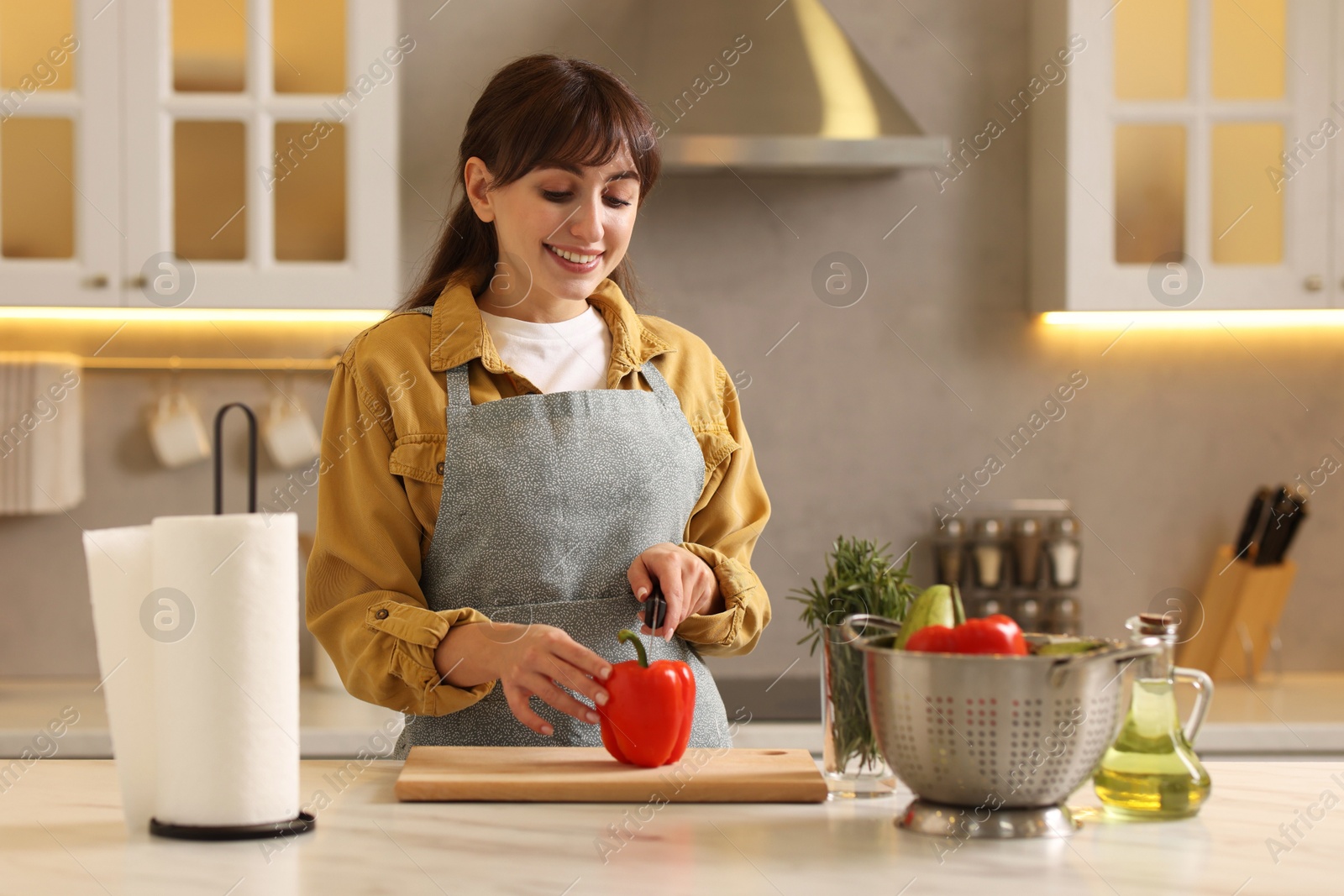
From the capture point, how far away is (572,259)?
1322 mm

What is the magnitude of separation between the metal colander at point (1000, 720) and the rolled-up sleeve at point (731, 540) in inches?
17.1

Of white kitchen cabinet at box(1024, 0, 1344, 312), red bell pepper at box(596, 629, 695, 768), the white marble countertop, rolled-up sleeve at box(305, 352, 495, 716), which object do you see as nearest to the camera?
the white marble countertop

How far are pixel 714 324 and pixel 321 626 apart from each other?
145cm

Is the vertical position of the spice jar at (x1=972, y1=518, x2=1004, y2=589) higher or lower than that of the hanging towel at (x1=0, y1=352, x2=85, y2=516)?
lower

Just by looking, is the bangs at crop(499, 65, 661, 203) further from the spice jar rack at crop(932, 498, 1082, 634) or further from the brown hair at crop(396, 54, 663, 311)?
the spice jar rack at crop(932, 498, 1082, 634)

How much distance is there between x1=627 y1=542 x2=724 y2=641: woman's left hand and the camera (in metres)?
1.20

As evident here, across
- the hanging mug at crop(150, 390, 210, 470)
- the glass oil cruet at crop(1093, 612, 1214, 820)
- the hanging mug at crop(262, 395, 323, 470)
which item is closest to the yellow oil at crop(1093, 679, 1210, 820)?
the glass oil cruet at crop(1093, 612, 1214, 820)

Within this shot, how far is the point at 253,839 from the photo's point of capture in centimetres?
83

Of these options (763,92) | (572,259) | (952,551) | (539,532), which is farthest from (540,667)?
(952,551)

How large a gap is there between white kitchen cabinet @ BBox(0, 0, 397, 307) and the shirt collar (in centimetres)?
88

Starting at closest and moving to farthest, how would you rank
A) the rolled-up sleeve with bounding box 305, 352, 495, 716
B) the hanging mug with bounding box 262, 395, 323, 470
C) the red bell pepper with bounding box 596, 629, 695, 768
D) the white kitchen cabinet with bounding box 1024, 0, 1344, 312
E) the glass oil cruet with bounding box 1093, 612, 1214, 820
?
the glass oil cruet with bounding box 1093, 612, 1214, 820 → the red bell pepper with bounding box 596, 629, 695, 768 → the rolled-up sleeve with bounding box 305, 352, 495, 716 → the white kitchen cabinet with bounding box 1024, 0, 1344, 312 → the hanging mug with bounding box 262, 395, 323, 470

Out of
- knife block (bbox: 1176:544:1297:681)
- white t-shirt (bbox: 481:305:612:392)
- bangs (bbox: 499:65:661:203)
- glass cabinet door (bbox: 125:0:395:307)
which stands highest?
glass cabinet door (bbox: 125:0:395:307)

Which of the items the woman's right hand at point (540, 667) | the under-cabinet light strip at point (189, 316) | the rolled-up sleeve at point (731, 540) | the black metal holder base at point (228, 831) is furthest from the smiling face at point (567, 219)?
the under-cabinet light strip at point (189, 316)

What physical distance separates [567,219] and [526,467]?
0.26 meters
